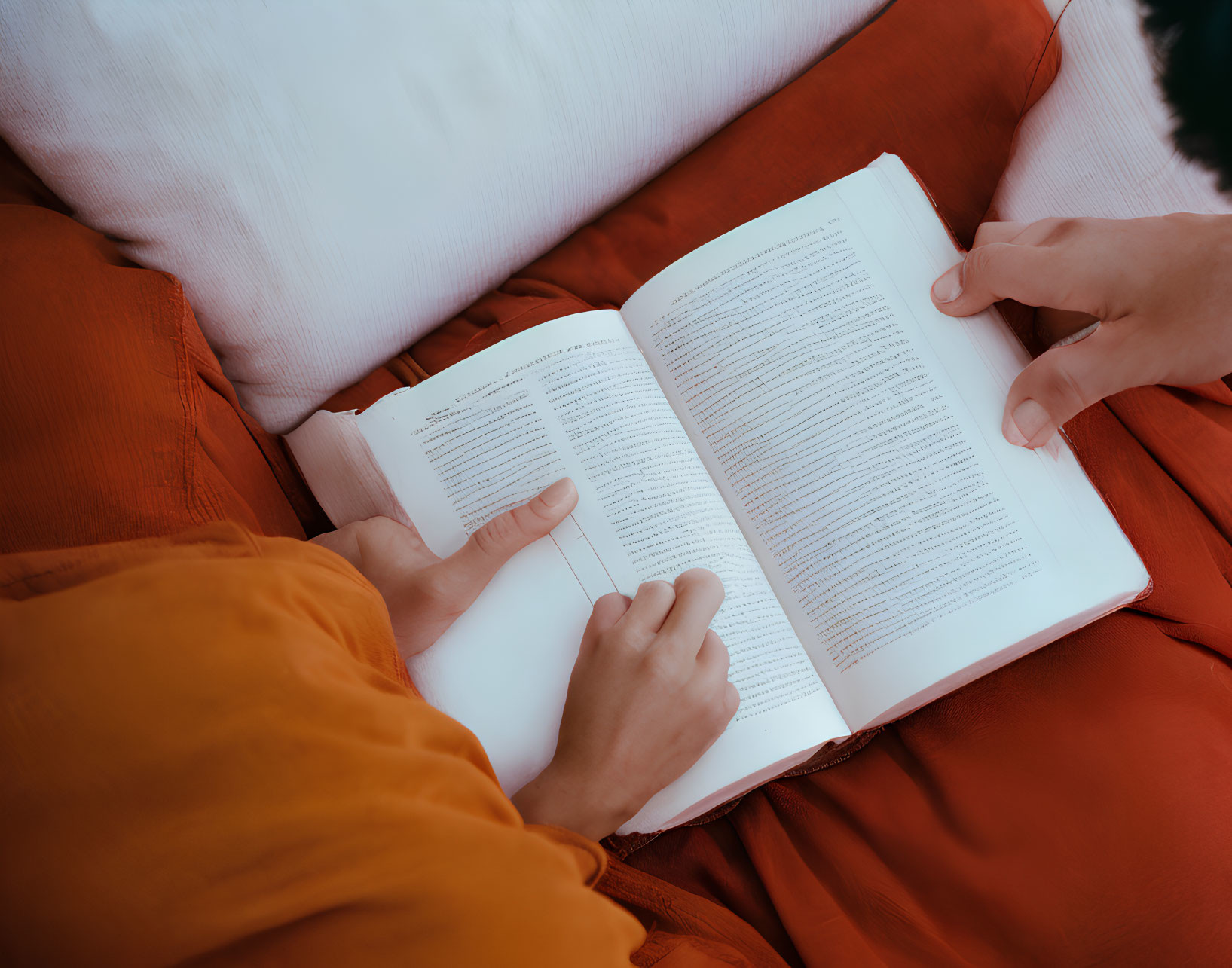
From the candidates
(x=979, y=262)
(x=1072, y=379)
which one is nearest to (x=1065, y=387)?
(x=1072, y=379)

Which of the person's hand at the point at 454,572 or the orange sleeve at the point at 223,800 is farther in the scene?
the person's hand at the point at 454,572

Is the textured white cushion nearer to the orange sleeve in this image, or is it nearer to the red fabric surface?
the red fabric surface

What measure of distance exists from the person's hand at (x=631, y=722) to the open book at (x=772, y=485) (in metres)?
0.03

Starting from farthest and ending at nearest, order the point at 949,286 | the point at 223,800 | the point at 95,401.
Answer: the point at 949,286 < the point at 95,401 < the point at 223,800

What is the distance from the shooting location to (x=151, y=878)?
31cm

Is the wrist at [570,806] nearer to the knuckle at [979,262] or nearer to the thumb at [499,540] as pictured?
the thumb at [499,540]

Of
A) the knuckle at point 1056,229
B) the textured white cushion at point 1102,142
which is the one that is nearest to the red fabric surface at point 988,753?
the textured white cushion at point 1102,142

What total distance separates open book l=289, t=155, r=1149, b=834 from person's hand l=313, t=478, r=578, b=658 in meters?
0.02

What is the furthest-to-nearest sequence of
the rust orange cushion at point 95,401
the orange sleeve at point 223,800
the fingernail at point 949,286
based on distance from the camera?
the fingernail at point 949,286
the rust orange cushion at point 95,401
the orange sleeve at point 223,800

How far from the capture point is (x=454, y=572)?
1.77ft

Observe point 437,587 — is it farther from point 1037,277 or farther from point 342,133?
point 1037,277

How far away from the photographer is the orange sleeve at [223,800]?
0.31 meters

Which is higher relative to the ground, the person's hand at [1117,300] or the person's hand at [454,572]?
the person's hand at [454,572]

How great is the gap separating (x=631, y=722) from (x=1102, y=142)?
65cm
